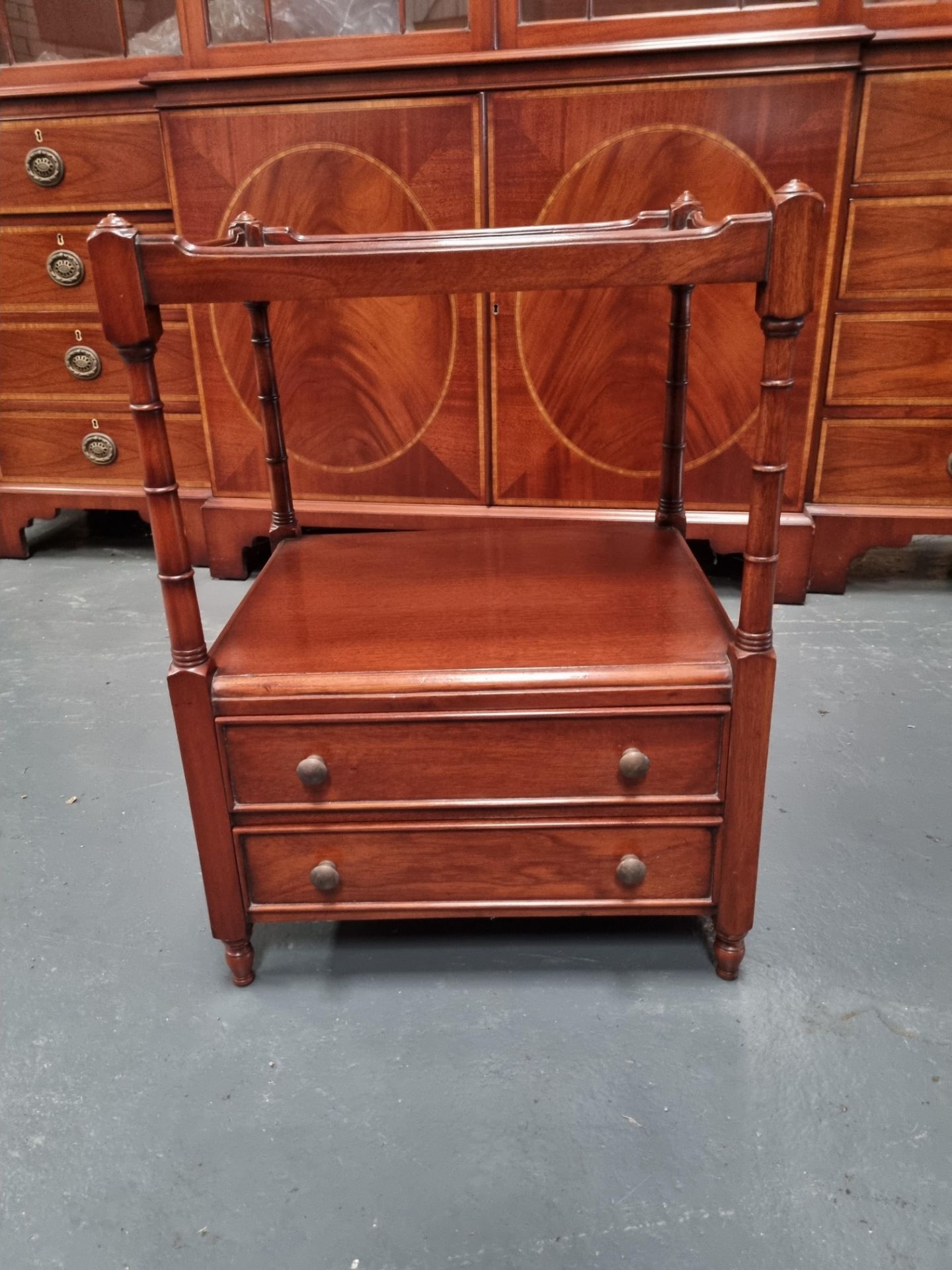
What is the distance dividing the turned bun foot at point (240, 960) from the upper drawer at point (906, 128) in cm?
182

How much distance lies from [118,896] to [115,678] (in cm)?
69

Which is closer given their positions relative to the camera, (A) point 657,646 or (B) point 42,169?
(A) point 657,646

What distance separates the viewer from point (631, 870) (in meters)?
1.08

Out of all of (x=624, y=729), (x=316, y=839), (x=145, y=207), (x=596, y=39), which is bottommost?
(x=316, y=839)

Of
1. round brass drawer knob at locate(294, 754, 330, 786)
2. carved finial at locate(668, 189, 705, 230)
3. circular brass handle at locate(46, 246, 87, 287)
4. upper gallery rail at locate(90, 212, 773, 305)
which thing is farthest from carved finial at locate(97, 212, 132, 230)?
circular brass handle at locate(46, 246, 87, 287)

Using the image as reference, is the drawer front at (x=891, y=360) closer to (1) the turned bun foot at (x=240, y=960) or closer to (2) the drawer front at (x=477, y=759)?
(2) the drawer front at (x=477, y=759)

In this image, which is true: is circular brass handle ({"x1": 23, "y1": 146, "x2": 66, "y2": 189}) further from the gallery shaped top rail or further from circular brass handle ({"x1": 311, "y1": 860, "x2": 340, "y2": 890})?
circular brass handle ({"x1": 311, "y1": 860, "x2": 340, "y2": 890})

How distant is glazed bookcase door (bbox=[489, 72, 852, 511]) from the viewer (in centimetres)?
182

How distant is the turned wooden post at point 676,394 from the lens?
1.25 meters

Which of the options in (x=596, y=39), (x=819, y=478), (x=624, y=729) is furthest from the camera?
(x=819, y=478)

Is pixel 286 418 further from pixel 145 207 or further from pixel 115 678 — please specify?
pixel 115 678

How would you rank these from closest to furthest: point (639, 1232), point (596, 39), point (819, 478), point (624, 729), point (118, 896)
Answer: point (639, 1232), point (624, 729), point (118, 896), point (596, 39), point (819, 478)

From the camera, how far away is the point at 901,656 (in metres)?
1.92

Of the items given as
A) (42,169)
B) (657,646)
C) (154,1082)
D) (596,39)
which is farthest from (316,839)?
(42,169)
